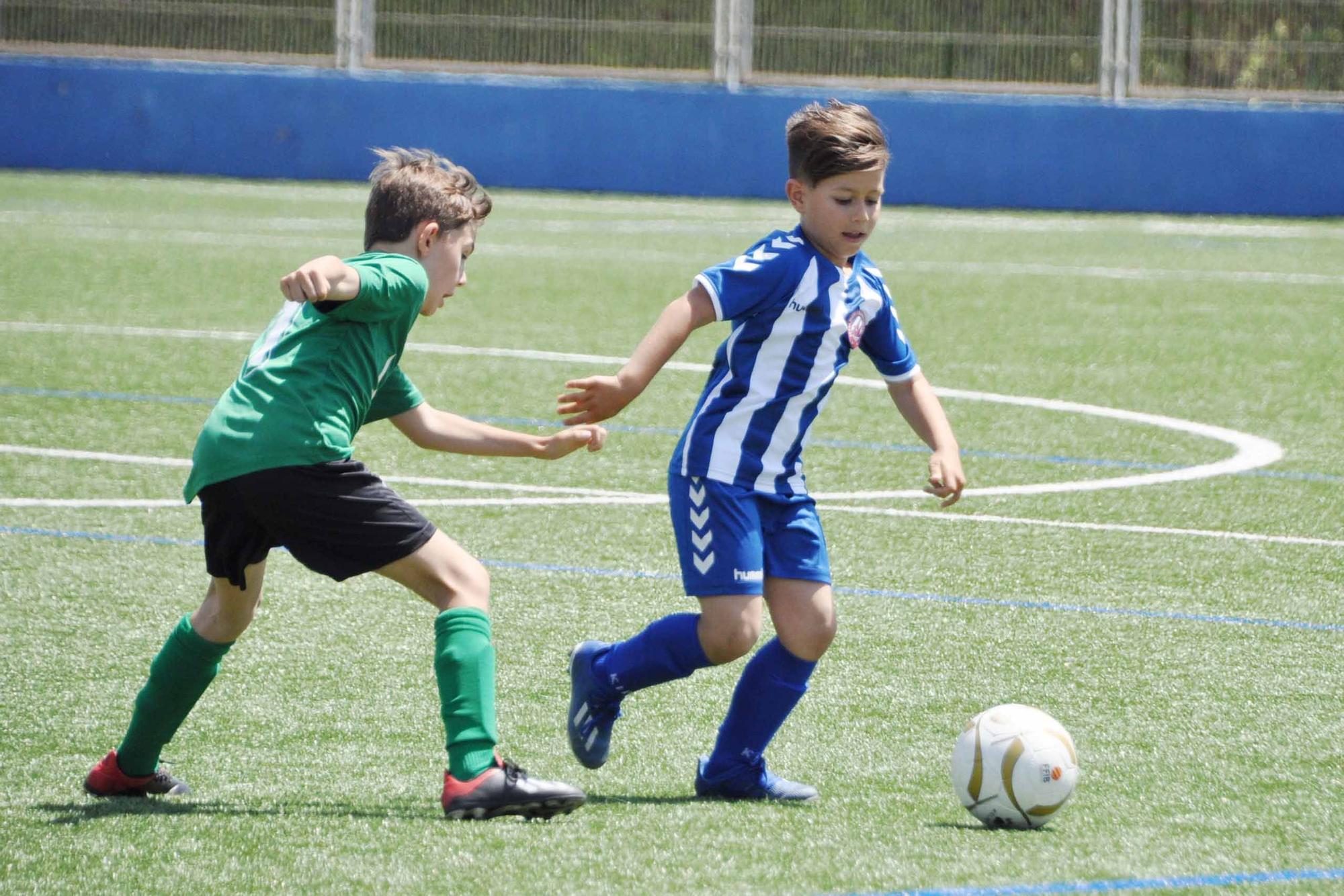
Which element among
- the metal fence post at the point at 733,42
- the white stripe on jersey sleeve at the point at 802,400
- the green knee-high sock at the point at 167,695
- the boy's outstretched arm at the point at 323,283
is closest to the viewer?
the boy's outstretched arm at the point at 323,283

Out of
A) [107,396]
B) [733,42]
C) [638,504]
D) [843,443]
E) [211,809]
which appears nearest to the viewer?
[211,809]

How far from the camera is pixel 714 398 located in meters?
4.18

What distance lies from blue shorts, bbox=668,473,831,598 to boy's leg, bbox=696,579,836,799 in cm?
5

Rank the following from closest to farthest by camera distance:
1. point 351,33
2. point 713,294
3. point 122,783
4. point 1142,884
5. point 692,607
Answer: point 1142,884, point 122,783, point 713,294, point 692,607, point 351,33

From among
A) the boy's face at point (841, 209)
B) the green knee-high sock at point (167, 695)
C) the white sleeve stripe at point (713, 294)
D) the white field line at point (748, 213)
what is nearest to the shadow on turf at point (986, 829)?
the white sleeve stripe at point (713, 294)

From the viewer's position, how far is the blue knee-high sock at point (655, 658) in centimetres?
415

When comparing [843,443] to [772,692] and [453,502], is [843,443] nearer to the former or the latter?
[453,502]

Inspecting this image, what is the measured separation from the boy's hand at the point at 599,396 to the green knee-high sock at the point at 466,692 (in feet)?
1.66

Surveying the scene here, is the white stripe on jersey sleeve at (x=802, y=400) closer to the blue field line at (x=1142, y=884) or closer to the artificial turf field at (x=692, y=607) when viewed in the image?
the artificial turf field at (x=692, y=607)

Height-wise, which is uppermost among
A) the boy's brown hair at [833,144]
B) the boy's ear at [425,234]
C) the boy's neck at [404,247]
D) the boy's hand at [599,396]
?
the boy's brown hair at [833,144]

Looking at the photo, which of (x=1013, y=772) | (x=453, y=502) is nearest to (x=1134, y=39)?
(x=453, y=502)

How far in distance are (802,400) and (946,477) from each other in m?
0.36

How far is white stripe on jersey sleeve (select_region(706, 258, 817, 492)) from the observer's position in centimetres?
412

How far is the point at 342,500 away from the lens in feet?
12.2
